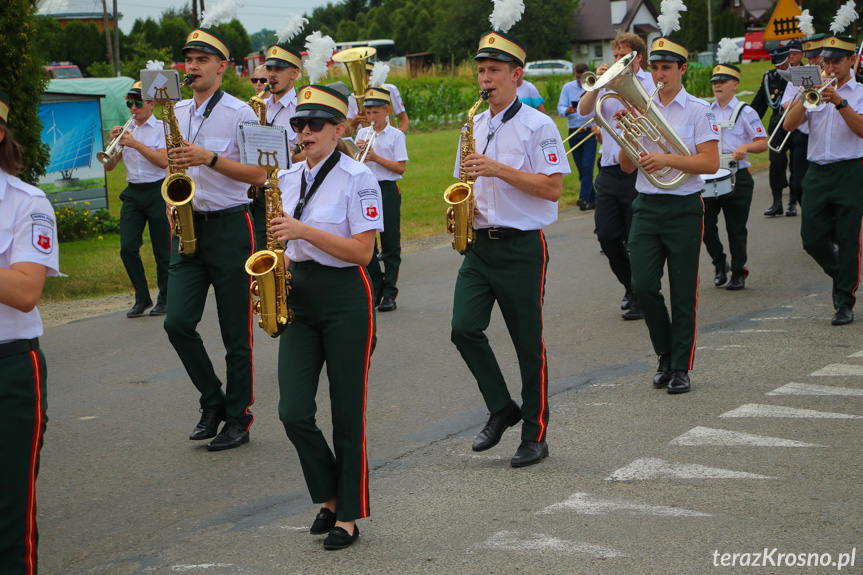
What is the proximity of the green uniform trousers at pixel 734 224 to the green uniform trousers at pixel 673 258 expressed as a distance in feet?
11.2

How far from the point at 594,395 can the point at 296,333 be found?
2.93 metres

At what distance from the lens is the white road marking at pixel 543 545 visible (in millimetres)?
4398

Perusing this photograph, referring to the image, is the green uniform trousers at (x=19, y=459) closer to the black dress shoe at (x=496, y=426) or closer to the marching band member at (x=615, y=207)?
the black dress shoe at (x=496, y=426)

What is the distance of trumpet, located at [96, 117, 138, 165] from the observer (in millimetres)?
9555

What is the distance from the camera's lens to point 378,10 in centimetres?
8900

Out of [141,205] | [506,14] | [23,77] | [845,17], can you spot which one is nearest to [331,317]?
[506,14]

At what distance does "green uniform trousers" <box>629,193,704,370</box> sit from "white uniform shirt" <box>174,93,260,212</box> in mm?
2710

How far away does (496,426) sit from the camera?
577 cm

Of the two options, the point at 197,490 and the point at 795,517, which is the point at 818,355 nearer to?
the point at 795,517

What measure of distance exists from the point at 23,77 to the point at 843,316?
8979mm

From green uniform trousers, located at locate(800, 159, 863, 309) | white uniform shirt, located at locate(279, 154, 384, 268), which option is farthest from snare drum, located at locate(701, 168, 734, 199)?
white uniform shirt, located at locate(279, 154, 384, 268)

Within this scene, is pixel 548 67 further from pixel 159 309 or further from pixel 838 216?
pixel 838 216

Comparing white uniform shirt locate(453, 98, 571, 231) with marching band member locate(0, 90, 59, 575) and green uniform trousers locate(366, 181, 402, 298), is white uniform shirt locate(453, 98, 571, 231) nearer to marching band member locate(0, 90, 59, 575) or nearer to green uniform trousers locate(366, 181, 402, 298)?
marching band member locate(0, 90, 59, 575)

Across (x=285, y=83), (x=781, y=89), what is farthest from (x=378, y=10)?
(x=285, y=83)
